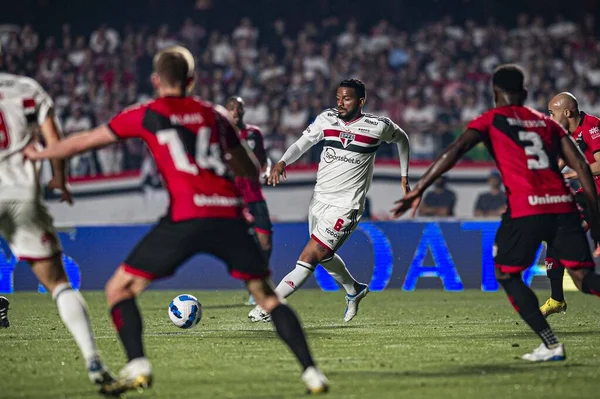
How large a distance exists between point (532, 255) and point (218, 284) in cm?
976

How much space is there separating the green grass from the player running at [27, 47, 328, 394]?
→ 1.38 feet

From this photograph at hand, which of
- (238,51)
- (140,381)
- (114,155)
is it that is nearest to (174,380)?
(140,381)

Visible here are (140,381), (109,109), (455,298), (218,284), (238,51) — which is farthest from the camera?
(238,51)

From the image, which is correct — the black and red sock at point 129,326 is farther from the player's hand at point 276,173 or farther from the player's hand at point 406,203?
A: the player's hand at point 276,173

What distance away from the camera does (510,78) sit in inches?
293

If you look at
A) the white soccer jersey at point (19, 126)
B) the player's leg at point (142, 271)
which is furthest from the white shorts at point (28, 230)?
the player's leg at point (142, 271)

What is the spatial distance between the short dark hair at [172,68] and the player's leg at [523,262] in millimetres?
2638

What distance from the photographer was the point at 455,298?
14688 mm

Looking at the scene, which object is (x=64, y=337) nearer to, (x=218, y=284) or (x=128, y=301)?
(x=128, y=301)

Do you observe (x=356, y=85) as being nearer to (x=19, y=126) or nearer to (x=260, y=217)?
(x=260, y=217)

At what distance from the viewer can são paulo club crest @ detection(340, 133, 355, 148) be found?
10914mm

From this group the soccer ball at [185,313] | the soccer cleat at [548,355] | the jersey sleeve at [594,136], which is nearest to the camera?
the soccer cleat at [548,355]

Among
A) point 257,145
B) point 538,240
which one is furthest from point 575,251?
point 257,145

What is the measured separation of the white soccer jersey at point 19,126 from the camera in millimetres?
6625
